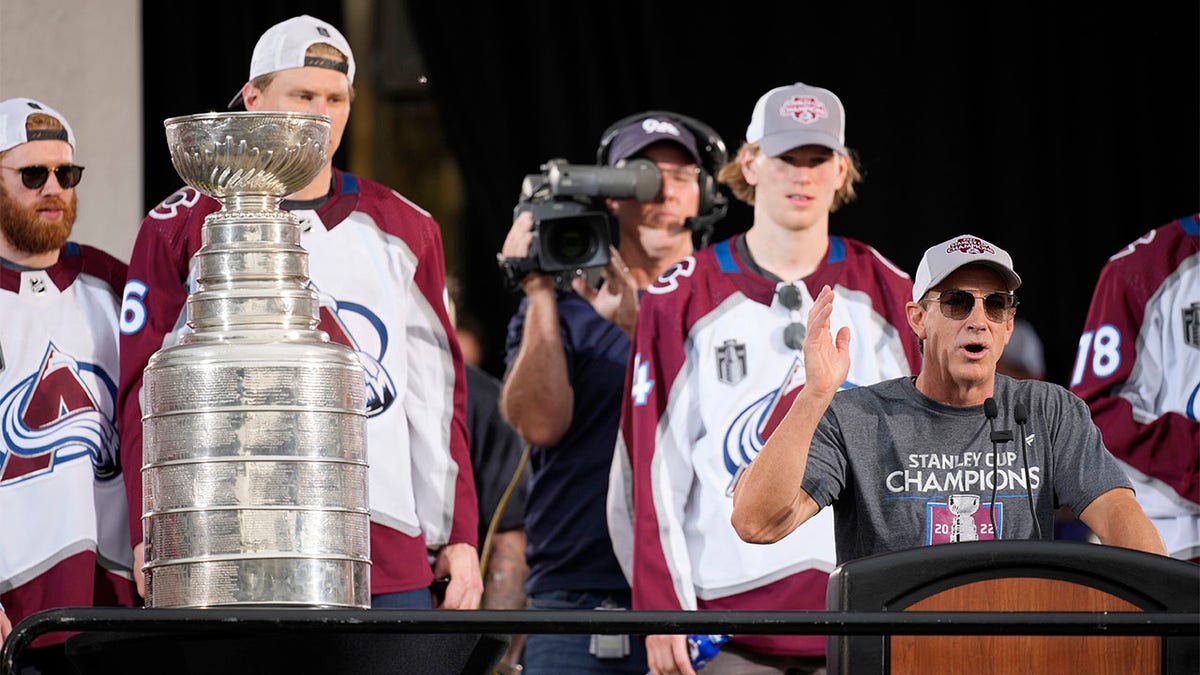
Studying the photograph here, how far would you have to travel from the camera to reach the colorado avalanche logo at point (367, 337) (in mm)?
3570

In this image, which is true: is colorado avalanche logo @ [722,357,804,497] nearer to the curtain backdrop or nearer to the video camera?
the video camera

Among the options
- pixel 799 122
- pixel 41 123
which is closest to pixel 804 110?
pixel 799 122

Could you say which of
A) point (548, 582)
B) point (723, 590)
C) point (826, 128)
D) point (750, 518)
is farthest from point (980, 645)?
point (548, 582)

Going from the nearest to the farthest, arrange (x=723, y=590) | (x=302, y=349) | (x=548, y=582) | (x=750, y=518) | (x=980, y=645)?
1. (x=980, y=645)
2. (x=302, y=349)
3. (x=750, y=518)
4. (x=723, y=590)
5. (x=548, y=582)

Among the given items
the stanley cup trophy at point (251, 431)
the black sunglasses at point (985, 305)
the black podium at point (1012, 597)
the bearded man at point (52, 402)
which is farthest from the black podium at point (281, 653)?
the bearded man at point (52, 402)

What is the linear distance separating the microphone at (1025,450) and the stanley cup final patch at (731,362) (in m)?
0.92

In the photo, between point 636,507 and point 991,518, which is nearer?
point 991,518

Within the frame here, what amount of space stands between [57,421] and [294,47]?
A: 84 cm

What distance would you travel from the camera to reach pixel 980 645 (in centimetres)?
234

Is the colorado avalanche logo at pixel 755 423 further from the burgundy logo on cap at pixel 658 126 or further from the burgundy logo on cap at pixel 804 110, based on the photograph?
the burgundy logo on cap at pixel 658 126

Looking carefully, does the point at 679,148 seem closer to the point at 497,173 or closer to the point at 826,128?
the point at 826,128

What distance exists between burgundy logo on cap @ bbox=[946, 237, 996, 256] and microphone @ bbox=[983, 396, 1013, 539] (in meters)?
0.23

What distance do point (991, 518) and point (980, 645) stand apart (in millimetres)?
624

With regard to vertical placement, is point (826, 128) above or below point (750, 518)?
above
